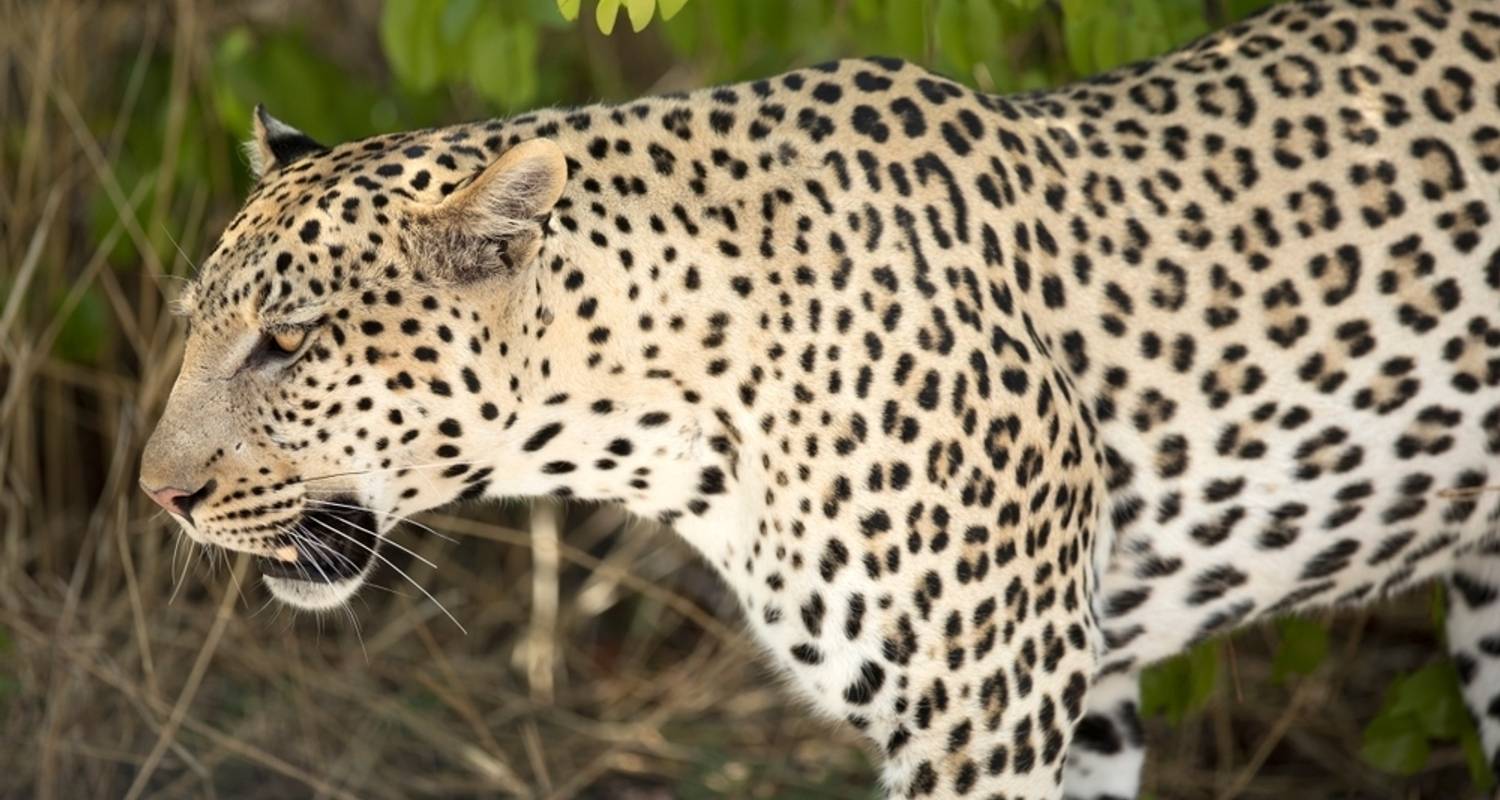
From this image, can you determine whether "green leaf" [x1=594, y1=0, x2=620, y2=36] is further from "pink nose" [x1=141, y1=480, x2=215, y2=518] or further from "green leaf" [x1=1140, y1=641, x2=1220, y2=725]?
"green leaf" [x1=1140, y1=641, x2=1220, y2=725]

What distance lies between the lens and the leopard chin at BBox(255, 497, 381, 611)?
402cm

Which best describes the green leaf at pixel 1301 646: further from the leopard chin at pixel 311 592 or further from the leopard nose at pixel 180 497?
the leopard nose at pixel 180 497

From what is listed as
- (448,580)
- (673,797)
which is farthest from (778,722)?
(448,580)

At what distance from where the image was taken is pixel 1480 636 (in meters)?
5.05

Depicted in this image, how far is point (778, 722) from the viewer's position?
6809mm

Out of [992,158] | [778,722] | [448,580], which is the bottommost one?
[778,722]

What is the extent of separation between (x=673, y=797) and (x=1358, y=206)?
119 inches

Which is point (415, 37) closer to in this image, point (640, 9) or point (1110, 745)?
point (640, 9)

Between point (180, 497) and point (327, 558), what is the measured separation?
335mm

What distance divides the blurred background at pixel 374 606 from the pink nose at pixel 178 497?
1525 millimetres

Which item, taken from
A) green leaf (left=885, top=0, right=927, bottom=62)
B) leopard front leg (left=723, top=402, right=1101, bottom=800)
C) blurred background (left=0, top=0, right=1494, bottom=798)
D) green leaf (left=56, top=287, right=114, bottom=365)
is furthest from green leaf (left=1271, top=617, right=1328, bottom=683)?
green leaf (left=56, top=287, right=114, bottom=365)

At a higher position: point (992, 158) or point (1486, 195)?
point (992, 158)

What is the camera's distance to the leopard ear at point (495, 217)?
3.71 metres

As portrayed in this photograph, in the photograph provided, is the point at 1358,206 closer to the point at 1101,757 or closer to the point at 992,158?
the point at 992,158
